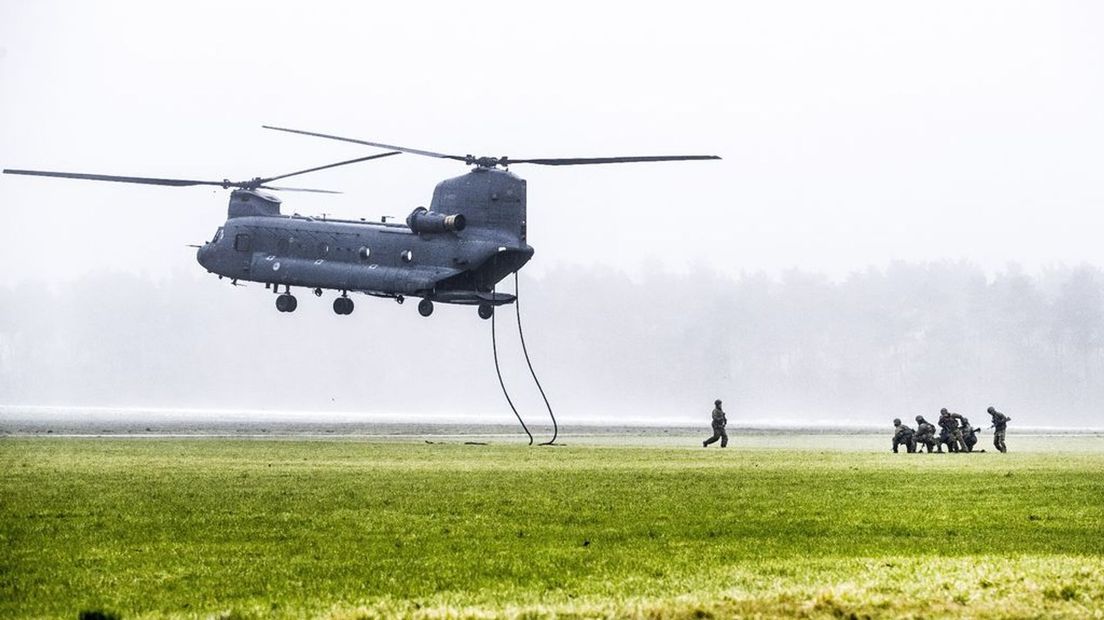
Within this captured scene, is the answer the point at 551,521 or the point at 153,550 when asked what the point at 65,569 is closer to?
the point at 153,550

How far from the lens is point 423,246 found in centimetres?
5091

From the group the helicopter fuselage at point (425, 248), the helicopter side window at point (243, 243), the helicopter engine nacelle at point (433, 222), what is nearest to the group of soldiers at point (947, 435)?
the helicopter fuselage at point (425, 248)

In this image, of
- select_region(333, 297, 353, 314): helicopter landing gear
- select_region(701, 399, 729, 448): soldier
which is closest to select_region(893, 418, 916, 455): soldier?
select_region(701, 399, 729, 448): soldier

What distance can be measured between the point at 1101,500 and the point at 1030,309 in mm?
171788

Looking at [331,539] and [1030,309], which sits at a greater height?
[1030,309]

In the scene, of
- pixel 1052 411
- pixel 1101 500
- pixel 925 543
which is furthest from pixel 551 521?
pixel 1052 411

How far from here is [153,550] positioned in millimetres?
15883

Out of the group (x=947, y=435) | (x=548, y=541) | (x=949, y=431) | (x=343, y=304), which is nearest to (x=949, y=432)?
(x=949, y=431)

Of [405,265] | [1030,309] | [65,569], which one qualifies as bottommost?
[65,569]

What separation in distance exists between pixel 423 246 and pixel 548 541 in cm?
3466

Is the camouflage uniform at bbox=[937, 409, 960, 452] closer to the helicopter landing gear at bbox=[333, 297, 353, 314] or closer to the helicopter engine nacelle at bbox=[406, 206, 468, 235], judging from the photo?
the helicopter engine nacelle at bbox=[406, 206, 468, 235]

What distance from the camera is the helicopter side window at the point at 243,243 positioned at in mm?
55375

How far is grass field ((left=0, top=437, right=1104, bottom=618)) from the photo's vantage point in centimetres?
1220

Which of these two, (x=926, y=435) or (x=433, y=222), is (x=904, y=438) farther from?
(x=433, y=222)
